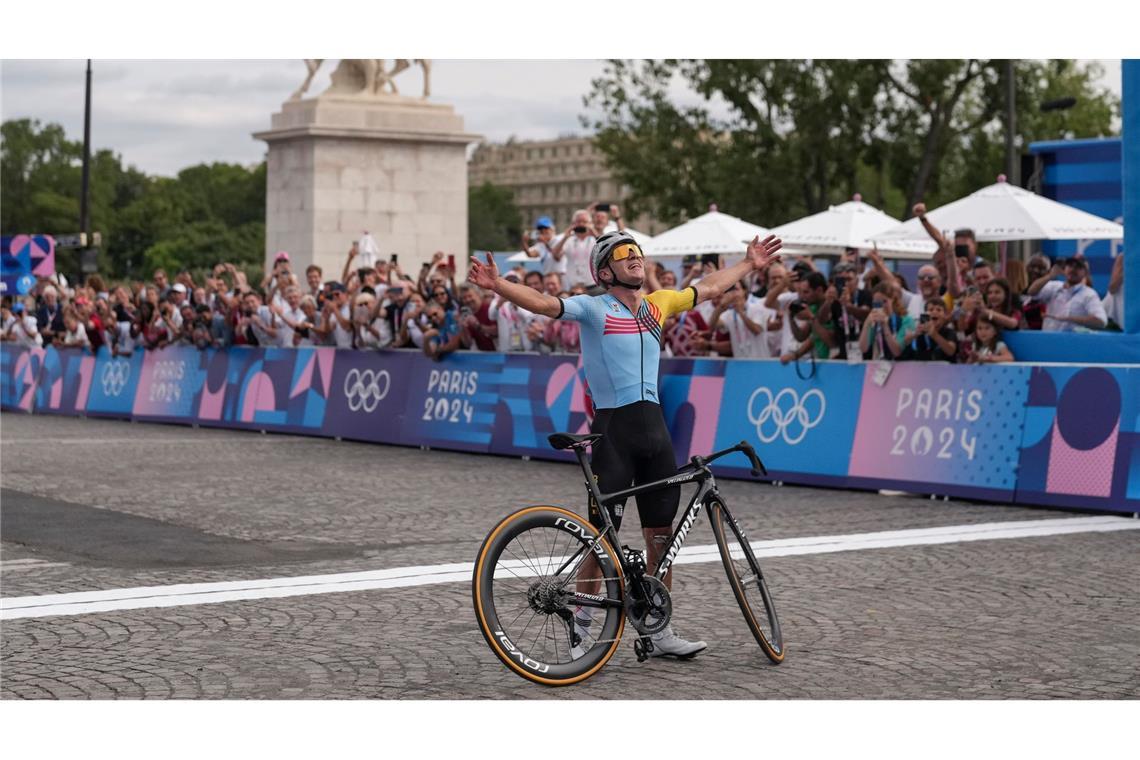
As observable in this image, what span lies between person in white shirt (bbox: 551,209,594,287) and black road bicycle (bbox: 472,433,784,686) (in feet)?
40.3

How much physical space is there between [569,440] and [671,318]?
11.2m

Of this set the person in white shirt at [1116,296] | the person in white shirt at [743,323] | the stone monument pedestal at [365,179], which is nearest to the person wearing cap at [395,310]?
the person in white shirt at [743,323]

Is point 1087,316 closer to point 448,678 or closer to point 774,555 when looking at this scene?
point 774,555

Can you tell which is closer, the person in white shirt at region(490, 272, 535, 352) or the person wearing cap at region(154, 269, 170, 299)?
the person in white shirt at region(490, 272, 535, 352)

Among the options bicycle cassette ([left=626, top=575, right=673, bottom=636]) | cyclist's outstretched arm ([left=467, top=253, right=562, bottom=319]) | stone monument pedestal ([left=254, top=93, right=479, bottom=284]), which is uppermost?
stone monument pedestal ([left=254, top=93, right=479, bottom=284])

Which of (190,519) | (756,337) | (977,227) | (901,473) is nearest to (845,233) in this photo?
(977,227)

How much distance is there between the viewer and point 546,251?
2084 cm

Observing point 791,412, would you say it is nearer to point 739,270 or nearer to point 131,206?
point 739,270

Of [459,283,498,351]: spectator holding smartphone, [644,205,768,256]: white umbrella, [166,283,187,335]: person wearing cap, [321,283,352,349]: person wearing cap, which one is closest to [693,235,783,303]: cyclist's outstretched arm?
[459,283,498,351]: spectator holding smartphone

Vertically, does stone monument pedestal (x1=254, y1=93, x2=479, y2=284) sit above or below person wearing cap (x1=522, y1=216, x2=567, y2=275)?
above

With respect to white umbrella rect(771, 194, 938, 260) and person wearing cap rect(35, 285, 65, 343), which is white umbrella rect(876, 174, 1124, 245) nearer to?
white umbrella rect(771, 194, 938, 260)

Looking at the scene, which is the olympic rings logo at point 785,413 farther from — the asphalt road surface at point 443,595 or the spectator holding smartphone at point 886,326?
the spectator holding smartphone at point 886,326

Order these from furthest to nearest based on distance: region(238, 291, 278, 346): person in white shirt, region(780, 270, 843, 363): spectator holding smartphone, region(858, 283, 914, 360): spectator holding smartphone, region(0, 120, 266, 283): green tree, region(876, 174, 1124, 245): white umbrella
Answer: region(0, 120, 266, 283): green tree, region(238, 291, 278, 346): person in white shirt, region(876, 174, 1124, 245): white umbrella, region(780, 270, 843, 363): spectator holding smartphone, region(858, 283, 914, 360): spectator holding smartphone

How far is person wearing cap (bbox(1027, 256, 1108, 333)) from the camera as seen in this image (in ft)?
51.8
